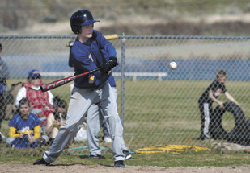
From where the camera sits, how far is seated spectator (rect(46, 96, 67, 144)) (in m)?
6.67

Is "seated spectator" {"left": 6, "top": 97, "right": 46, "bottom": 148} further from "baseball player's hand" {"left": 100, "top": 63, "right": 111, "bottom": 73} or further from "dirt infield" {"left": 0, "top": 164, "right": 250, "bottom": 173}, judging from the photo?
"baseball player's hand" {"left": 100, "top": 63, "right": 111, "bottom": 73}

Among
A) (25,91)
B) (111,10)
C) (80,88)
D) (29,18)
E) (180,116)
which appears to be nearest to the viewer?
(80,88)

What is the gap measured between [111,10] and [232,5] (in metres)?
18.8

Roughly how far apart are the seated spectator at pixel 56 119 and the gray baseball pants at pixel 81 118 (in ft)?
5.73

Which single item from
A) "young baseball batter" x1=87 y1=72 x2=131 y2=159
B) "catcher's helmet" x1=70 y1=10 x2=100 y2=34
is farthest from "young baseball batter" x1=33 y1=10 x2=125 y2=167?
"young baseball batter" x1=87 y1=72 x2=131 y2=159

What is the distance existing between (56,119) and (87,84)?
2474 mm

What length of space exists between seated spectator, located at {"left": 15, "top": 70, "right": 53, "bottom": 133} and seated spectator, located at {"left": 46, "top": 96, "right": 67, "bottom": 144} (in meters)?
0.17

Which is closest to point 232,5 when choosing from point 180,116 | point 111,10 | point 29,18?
point 111,10

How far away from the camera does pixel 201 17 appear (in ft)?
159

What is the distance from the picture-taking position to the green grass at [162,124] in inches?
223

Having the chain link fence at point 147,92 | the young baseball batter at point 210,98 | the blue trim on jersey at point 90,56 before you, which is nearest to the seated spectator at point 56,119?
the chain link fence at point 147,92

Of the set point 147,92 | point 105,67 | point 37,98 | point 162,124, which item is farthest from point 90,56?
point 147,92

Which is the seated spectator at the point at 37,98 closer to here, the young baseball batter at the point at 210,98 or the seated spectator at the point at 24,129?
the seated spectator at the point at 24,129

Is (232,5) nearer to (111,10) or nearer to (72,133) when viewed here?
(111,10)
